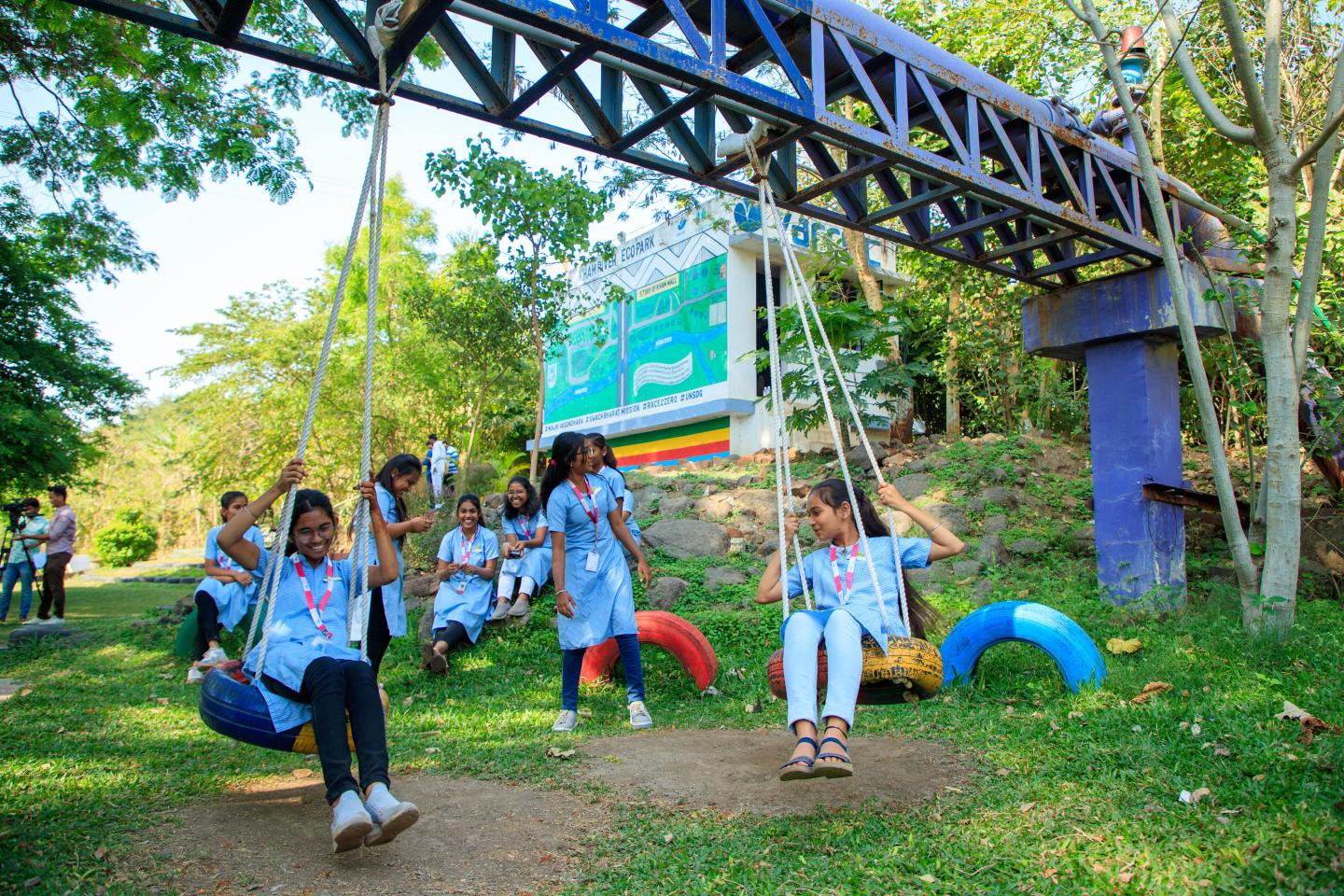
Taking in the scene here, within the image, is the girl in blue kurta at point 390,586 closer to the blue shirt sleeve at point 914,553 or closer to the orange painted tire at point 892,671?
the orange painted tire at point 892,671

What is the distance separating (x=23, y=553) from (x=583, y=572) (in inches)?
345

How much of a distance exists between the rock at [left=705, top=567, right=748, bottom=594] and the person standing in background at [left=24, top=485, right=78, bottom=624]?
288 inches

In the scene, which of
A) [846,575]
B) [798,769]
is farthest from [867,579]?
[798,769]

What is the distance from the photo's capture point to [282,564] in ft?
12.0

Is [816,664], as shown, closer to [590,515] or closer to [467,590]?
[590,515]

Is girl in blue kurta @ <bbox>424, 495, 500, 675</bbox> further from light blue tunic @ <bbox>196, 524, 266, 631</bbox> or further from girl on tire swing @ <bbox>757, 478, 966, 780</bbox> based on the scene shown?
girl on tire swing @ <bbox>757, 478, 966, 780</bbox>

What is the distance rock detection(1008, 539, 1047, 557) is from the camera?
848cm

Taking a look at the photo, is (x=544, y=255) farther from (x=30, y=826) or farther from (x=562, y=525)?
(x=30, y=826)

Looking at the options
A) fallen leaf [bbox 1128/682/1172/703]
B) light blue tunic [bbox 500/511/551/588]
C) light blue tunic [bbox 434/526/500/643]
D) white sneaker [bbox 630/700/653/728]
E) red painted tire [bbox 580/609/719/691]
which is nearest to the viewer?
fallen leaf [bbox 1128/682/1172/703]

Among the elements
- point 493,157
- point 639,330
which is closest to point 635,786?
point 493,157

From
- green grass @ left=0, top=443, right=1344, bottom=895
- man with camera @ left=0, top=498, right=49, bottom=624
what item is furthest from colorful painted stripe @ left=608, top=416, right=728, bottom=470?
man with camera @ left=0, top=498, right=49, bottom=624

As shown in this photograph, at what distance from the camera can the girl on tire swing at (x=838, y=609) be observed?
129 inches

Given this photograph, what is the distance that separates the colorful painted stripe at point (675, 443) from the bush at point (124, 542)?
43.8ft

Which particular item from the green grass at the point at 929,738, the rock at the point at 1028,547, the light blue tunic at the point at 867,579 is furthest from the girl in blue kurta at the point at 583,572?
the rock at the point at 1028,547
